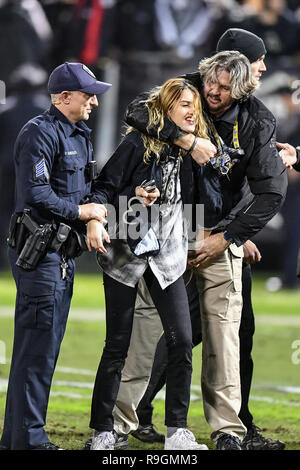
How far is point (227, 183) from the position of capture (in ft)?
18.7

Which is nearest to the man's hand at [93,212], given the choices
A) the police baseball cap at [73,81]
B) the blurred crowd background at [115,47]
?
the police baseball cap at [73,81]

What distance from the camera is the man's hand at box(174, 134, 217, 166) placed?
5436mm

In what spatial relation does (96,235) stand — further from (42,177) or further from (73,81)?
(73,81)

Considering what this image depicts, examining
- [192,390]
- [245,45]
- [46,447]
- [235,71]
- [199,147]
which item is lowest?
[192,390]

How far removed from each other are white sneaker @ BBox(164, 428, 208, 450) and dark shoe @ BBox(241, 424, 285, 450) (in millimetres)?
543

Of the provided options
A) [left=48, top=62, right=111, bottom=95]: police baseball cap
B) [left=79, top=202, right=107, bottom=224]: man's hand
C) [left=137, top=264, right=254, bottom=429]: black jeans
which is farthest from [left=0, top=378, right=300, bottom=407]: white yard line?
[left=48, top=62, right=111, bottom=95]: police baseball cap

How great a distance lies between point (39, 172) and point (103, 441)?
127 cm

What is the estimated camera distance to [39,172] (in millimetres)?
5207

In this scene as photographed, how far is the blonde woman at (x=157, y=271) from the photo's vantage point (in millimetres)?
5340

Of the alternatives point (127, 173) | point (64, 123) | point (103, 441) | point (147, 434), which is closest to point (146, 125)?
point (127, 173)

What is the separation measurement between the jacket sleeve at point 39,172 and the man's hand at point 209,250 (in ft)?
2.25

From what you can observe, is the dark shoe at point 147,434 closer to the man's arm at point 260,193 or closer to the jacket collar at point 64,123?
the man's arm at point 260,193

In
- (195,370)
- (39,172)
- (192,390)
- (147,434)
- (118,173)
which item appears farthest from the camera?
(195,370)
